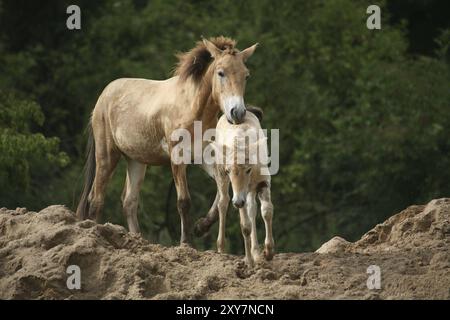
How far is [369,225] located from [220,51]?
41.0ft

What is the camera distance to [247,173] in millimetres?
12484

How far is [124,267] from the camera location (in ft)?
40.4

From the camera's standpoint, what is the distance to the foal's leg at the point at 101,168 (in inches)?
648

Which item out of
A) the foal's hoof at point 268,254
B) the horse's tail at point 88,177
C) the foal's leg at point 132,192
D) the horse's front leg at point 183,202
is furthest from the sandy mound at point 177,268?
the horse's tail at point 88,177

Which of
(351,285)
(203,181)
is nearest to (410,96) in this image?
(203,181)

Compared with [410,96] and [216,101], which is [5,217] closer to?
[216,101]

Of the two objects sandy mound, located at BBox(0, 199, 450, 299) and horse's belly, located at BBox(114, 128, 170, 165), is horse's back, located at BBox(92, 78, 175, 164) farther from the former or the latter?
sandy mound, located at BBox(0, 199, 450, 299)

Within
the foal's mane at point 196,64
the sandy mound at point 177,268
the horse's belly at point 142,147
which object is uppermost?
the foal's mane at point 196,64

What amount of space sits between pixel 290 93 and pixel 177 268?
15.9m

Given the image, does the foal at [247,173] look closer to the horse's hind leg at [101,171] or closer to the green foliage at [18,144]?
the horse's hind leg at [101,171]

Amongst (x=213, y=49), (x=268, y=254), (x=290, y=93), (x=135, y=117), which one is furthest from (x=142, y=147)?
(x=290, y=93)

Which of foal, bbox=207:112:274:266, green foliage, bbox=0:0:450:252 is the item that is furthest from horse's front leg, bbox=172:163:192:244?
green foliage, bbox=0:0:450:252

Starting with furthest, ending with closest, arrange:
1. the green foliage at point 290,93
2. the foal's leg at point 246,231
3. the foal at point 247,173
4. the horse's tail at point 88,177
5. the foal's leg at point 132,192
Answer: the green foliage at point 290,93
the horse's tail at point 88,177
the foal's leg at point 132,192
the foal's leg at point 246,231
the foal at point 247,173
